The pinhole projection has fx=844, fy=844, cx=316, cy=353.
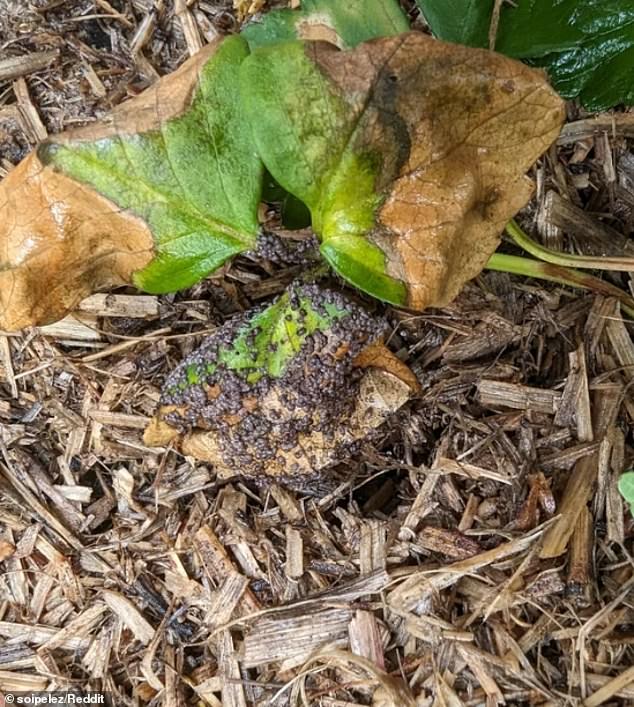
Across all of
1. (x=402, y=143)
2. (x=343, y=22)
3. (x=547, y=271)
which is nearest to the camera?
(x=402, y=143)

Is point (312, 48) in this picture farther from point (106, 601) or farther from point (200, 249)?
point (106, 601)

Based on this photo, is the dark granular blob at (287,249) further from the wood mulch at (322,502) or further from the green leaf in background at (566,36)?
the green leaf in background at (566,36)

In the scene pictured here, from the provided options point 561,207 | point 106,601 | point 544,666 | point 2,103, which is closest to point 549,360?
point 561,207

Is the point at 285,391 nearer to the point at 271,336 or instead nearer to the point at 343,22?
the point at 271,336

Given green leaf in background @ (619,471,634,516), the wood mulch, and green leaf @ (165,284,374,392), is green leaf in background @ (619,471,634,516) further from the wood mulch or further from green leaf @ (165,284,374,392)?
green leaf @ (165,284,374,392)

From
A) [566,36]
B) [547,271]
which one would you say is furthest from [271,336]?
[566,36]

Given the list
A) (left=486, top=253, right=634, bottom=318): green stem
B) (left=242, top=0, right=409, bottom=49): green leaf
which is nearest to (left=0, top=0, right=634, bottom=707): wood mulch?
(left=486, top=253, right=634, bottom=318): green stem
